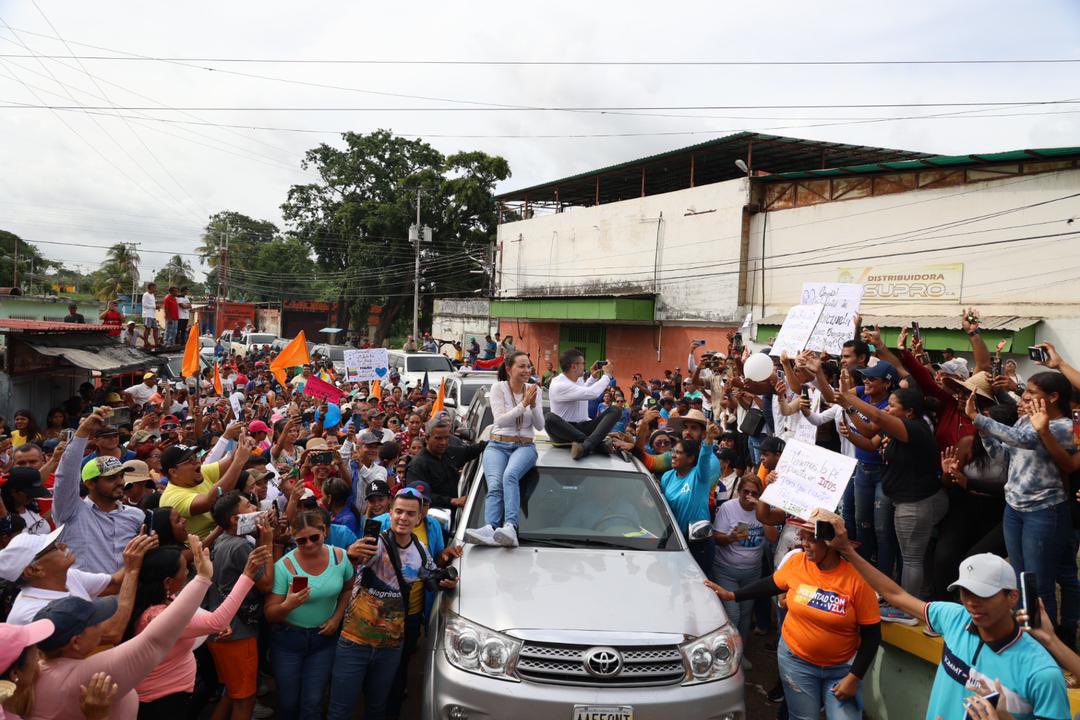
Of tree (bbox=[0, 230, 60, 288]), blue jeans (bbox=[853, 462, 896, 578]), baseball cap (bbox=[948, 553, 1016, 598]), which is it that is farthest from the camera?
tree (bbox=[0, 230, 60, 288])

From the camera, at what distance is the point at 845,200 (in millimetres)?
19453

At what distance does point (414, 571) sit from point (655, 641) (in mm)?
1553

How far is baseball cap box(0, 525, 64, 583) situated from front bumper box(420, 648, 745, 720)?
2.08m

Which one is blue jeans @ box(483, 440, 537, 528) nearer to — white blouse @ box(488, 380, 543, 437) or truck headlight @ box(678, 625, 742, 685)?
white blouse @ box(488, 380, 543, 437)

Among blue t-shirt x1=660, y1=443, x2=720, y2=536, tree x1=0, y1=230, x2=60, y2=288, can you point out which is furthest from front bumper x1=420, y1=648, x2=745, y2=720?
tree x1=0, y1=230, x2=60, y2=288

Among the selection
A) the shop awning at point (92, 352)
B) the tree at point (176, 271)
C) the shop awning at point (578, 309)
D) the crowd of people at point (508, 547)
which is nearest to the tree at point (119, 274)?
the tree at point (176, 271)

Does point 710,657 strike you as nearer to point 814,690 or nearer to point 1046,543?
point 814,690

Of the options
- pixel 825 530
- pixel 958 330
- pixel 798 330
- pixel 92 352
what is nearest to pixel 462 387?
pixel 92 352

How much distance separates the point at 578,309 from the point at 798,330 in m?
21.4

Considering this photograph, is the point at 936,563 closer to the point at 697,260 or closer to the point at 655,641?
the point at 655,641

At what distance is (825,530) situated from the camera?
3869mm

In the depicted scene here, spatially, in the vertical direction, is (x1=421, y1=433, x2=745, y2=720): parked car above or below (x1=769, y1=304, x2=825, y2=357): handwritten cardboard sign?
below

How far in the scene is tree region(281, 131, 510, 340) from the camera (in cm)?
4175

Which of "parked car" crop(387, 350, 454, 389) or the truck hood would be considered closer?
the truck hood
